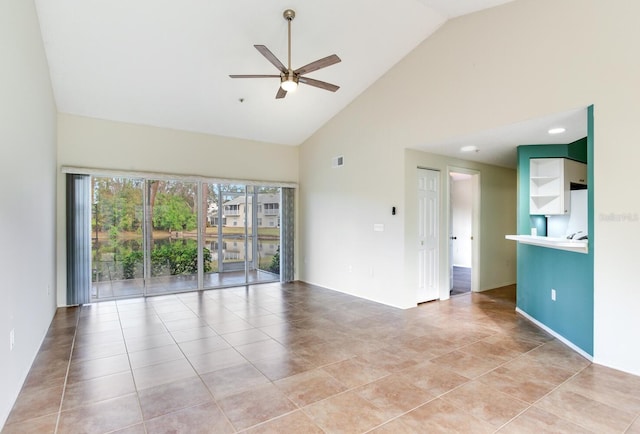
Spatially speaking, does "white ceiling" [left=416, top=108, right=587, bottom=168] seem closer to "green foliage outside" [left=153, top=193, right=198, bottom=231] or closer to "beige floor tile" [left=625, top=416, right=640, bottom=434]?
"beige floor tile" [left=625, top=416, right=640, bottom=434]

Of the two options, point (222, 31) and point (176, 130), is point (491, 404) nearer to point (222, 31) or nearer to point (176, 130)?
point (222, 31)

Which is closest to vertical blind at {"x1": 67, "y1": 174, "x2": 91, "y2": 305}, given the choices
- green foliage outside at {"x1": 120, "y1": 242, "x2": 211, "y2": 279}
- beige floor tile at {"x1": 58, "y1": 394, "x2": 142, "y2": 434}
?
green foliage outside at {"x1": 120, "y1": 242, "x2": 211, "y2": 279}

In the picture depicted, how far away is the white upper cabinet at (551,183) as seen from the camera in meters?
4.77

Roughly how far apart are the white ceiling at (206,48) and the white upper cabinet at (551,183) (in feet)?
7.50

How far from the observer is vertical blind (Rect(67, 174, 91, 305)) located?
526 centimetres

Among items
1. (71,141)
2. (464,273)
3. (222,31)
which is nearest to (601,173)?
(222,31)

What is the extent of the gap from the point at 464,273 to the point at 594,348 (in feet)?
17.2

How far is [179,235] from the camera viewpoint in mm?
6273

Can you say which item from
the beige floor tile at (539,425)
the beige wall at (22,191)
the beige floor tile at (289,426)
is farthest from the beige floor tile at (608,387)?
the beige wall at (22,191)

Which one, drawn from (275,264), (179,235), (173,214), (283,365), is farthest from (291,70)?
(275,264)

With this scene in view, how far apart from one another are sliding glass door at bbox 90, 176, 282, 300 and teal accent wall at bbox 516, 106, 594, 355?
4.50m

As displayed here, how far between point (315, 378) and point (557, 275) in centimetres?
303

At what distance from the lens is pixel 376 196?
5.55 m

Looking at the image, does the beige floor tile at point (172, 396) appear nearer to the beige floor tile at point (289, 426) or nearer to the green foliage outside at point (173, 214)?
the beige floor tile at point (289, 426)
